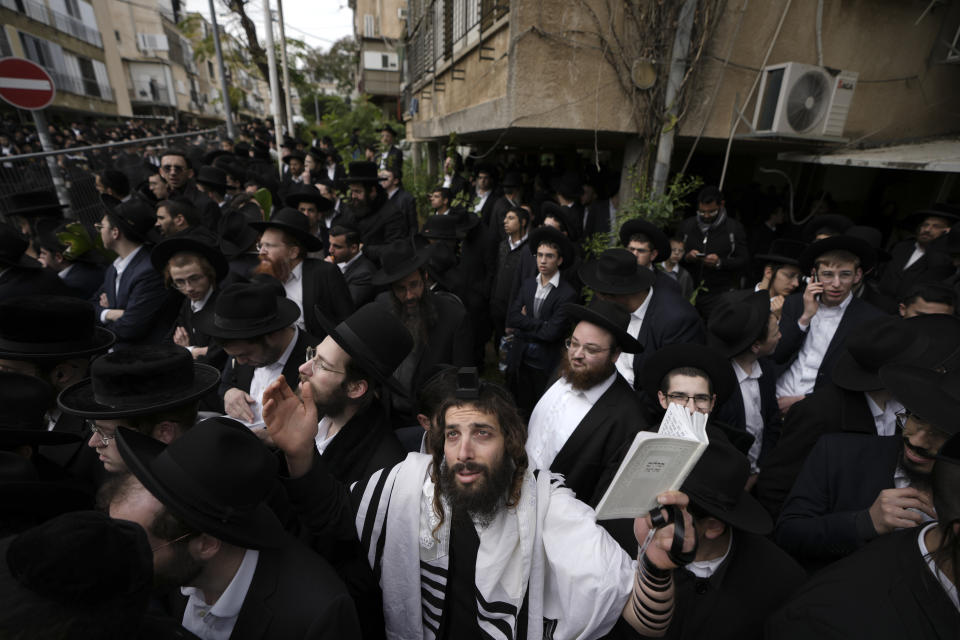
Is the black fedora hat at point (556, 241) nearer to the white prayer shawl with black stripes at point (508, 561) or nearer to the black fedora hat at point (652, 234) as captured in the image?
the black fedora hat at point (652, 234)

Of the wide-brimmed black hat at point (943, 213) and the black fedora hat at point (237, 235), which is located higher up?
the wide-brimmed black hat at point (943, 213)

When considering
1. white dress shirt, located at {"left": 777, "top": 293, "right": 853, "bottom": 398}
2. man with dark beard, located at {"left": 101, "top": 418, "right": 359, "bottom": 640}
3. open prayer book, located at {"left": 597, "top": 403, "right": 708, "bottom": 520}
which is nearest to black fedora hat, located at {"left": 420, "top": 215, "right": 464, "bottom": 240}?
white dress shirt, located at {"left": 777, "top": 293, "right": 853, "bottom": 398}

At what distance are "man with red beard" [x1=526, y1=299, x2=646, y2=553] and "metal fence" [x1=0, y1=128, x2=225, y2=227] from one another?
7.63 meters

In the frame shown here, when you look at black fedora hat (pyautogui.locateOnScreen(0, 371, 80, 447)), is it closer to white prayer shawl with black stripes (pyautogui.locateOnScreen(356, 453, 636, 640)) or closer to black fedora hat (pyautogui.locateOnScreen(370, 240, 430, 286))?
white prayer shawl with black stripes (pyautogui.locateOnScreen(356, 453, 636, 640))

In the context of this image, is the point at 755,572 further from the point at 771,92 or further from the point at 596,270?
the point at 771,92

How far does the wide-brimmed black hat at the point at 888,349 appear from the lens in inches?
99.8

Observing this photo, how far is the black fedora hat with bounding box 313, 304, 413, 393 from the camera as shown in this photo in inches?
98.0

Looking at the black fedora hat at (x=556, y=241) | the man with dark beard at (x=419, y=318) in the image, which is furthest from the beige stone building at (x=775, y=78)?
the man with dark beard at (x=419, y=318)

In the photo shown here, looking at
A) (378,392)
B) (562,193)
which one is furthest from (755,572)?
(562,193)

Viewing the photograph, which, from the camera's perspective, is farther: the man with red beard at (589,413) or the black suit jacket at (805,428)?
the man with red beard at (589,413)

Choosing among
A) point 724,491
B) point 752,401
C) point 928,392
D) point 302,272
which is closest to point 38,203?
point 302,272

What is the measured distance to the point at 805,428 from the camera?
263 cm

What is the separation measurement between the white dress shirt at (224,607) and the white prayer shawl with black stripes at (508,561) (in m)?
0.57

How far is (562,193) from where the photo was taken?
773 cm
